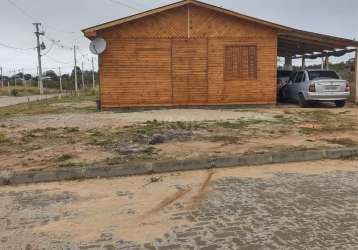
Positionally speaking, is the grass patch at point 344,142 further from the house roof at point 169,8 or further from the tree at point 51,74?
the tree at point 51,74

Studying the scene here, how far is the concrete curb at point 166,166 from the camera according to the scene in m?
7.46

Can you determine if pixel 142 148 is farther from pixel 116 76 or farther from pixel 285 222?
pixel 116 76

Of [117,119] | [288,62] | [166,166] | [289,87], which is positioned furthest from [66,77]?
[166,166]

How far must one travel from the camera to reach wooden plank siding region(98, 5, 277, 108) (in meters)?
19.0

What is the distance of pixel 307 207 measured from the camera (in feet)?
19.0

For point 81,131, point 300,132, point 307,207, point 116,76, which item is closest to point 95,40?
point 116,76

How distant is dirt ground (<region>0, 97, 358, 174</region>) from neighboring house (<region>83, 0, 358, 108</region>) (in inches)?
132

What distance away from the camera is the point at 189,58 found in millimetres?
19438

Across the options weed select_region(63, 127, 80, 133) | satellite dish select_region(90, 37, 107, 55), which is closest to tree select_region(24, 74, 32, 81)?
satellite dish select_region(90, 37, 107, 55)

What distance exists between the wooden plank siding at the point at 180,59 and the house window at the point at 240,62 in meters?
0.17

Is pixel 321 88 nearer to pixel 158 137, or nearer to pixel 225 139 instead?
pixel 225 139

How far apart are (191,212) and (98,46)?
45.4ft

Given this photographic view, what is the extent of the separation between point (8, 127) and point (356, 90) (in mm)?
14919

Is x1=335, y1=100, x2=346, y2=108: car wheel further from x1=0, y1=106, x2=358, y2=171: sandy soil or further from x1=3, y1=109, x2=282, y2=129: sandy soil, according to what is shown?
x1=3, y1=109, x2=282, y2=129: sandy soil
